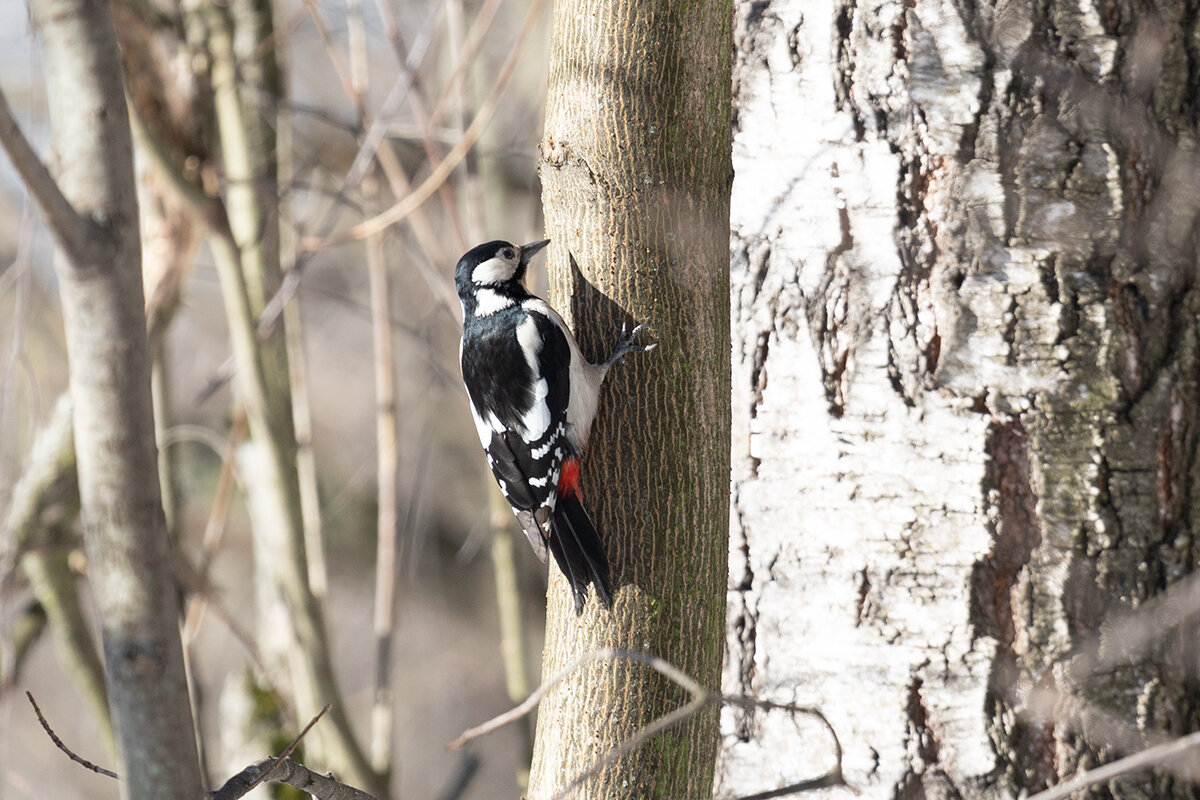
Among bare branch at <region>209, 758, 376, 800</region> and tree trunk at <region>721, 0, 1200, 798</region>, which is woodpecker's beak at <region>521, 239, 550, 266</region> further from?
bare branch at <region>209, 758, 376, 800</region>

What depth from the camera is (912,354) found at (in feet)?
6.16

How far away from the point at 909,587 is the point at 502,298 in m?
1.19

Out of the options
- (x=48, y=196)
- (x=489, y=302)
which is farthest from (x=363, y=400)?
(x=48, y=196)

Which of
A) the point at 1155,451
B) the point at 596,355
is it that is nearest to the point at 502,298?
the point at 596,355

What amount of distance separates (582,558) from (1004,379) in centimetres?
86

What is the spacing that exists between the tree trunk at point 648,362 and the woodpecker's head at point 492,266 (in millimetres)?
846

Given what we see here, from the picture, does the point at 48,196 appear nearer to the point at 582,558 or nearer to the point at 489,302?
the point at 582,558

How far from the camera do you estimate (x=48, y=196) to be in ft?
4.07

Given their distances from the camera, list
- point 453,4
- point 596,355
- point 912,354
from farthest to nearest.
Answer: point 453,4
point 912,354
point 596,355

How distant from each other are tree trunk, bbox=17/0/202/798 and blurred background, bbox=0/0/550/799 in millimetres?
1563

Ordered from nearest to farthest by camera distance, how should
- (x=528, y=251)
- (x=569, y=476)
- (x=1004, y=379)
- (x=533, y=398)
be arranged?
(x=1004, y=379), (x=569, y=476), (x=533, y=398), (x=528, y=251)

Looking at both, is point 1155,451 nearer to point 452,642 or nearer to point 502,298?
point 502,298

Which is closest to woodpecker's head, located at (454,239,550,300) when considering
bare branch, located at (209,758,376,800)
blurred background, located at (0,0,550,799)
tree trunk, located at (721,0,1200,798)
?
blurred background, located at (0,0,550,799)

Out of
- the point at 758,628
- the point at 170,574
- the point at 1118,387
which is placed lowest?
the point at 758,628
